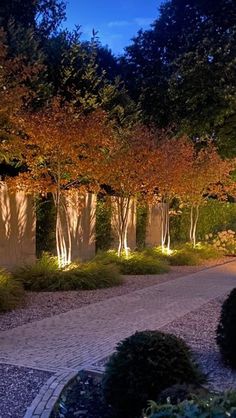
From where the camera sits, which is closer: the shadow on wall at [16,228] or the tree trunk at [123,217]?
the shadow on wall at [16,228]

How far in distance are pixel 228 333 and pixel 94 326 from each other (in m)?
2.62

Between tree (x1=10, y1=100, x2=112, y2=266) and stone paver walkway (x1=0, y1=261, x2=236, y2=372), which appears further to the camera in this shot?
tree (x1=10, y1=100, x2=112, y2=266)

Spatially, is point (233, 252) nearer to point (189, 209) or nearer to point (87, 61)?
point (189, 209)

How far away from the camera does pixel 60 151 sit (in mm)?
12867

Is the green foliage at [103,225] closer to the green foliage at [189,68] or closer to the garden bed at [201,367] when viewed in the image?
the garden bed at [201,367]

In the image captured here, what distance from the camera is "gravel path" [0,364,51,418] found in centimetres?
481

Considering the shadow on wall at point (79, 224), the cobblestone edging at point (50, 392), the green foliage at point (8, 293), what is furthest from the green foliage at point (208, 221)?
the cobblestone edging at point (50, 392)

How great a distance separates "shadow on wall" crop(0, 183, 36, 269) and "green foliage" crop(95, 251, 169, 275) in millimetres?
2296

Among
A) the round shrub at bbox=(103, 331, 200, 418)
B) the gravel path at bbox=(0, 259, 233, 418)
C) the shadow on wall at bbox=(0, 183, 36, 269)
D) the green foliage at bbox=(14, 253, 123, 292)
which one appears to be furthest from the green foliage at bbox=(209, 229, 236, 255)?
the round shrub at bbox=(103, 331, 200, 418)

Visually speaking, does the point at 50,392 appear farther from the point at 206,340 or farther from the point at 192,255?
the point at 192,255

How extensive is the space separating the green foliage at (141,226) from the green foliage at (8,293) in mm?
9923

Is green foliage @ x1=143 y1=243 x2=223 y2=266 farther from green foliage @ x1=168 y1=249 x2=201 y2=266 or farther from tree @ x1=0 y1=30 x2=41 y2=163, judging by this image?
tree @ x1=0 y1=30 x2=41 y2=163

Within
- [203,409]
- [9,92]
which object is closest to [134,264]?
[9,92]

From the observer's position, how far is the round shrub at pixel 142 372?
454 cm
